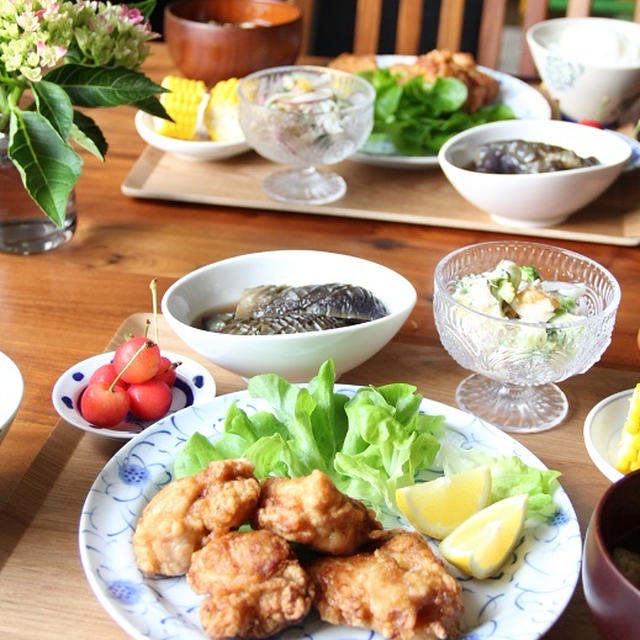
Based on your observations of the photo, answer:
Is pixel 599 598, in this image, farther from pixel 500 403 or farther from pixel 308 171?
pixel 308 171

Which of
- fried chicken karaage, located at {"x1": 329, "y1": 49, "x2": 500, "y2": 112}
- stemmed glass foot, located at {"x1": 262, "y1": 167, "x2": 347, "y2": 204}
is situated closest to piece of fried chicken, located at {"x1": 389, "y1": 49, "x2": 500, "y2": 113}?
fried chicken karaage, located at {"x1": 329, "y1": 49, "x2": 500, "y2": 112}

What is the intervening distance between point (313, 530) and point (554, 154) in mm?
1056

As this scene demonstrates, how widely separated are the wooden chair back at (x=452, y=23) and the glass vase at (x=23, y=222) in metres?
1.35

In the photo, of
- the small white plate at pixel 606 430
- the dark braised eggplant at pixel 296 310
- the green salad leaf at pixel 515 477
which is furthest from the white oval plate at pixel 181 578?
the dark braised eggplant at pixel 296 310

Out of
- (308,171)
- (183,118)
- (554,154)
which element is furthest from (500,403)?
(183,118)

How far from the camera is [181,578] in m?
1.01

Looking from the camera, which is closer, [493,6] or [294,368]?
[294,368]

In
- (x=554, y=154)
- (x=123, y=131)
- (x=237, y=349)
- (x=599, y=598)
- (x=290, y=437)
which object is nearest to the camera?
(x=599, y=598)

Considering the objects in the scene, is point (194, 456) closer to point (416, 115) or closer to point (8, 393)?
point (8, 393)

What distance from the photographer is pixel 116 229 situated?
1.81 m

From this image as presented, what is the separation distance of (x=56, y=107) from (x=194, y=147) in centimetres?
49

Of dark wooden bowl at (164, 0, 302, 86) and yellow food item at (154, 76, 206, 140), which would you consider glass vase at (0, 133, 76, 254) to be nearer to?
yellow food item at (154, 76, 206, 140)

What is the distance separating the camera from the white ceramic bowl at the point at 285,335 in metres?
1.30

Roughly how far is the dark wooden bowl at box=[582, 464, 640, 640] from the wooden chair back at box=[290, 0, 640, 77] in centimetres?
198
